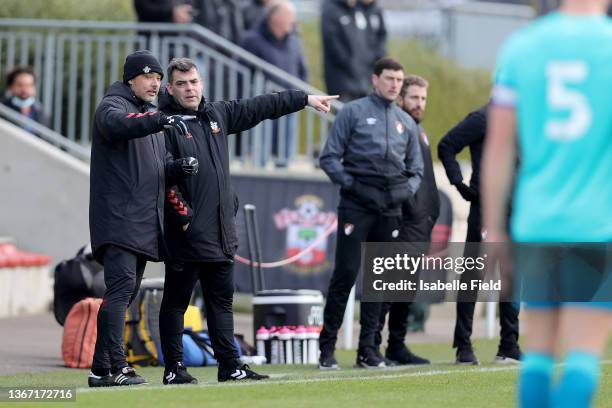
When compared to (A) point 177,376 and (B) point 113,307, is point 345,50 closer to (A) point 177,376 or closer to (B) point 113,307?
(A) point 177,376

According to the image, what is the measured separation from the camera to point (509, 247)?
537 cm

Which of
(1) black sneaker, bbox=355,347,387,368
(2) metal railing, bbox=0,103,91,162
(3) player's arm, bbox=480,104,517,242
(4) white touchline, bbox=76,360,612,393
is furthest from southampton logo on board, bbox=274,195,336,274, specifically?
(3) player's arm, bbox=480,104,517,242

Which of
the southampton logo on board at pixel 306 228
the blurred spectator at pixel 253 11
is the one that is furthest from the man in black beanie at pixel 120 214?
the blurred spectator at pixel 253 11

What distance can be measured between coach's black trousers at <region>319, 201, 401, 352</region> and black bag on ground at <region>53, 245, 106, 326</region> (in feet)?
6.45

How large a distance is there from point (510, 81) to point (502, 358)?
21.6ft

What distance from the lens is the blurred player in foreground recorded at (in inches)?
207

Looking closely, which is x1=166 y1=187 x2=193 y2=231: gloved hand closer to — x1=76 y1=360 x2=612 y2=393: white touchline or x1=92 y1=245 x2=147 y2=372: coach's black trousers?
x1=92 y1=245 x2=147 y2=372: coach's black trousers

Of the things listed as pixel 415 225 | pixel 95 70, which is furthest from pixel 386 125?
pixel 95 70

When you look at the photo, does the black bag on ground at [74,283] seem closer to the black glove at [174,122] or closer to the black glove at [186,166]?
the black glove at [186,166]

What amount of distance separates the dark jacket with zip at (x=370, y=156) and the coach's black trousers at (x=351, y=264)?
0.09m

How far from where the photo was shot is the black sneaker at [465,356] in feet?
37.8

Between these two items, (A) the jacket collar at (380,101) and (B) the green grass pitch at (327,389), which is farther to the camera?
(A) the jacket collar at (380,101)

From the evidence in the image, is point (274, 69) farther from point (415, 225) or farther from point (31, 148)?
point (415, 225)

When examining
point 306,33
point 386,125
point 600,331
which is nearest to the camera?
point 600,331
